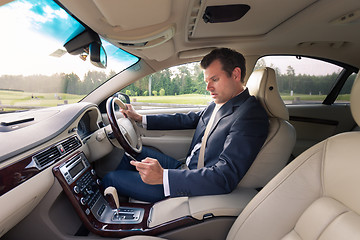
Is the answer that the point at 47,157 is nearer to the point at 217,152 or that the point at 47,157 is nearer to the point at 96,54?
the point at 96,54

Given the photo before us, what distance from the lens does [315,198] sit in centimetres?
79

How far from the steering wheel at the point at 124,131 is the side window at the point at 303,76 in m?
1.54

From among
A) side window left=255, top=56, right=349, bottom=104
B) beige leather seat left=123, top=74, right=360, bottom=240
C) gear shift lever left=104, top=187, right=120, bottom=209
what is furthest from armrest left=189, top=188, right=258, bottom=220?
side window left=255, top=56, right=349, bottom=104

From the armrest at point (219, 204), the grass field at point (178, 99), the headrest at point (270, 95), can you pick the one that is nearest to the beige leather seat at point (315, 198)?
the armrest at point (219, 204)

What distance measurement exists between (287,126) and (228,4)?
76 centimetres

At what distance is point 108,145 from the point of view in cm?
173

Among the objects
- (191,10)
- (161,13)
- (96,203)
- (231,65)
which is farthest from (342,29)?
(96,203)

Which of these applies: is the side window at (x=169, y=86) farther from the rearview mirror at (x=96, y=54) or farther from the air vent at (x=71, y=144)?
the air vent at (x=71, y=144)

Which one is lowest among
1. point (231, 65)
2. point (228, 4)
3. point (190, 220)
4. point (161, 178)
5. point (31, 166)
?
point (190, 220)

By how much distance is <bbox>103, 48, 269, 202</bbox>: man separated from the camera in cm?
110

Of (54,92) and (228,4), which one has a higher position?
(228,4)

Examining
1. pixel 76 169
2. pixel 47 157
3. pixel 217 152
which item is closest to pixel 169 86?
pixel 217 152

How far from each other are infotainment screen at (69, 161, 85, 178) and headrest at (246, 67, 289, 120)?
111cm

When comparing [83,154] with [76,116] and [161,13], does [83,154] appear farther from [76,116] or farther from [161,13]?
[161,13]
